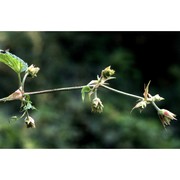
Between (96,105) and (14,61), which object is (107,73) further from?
(14,61)

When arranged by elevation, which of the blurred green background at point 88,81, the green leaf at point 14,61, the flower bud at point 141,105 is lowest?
the flower bud at point 141,105

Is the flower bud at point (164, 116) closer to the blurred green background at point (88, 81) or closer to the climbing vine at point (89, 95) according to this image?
the climbing vine at point (89, 95)

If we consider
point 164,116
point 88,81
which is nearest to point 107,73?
point 164,116

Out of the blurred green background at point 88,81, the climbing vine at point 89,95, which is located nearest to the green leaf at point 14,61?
the climbing vine at point 89,95

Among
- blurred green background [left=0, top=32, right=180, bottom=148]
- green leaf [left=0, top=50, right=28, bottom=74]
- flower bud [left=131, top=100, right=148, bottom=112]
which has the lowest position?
flower bud [left=131, top=100, right=148, bottom=112]

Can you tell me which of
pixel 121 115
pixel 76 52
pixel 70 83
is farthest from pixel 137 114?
pixel 76 52

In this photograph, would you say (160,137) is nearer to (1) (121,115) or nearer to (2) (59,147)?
(1) (121,115)

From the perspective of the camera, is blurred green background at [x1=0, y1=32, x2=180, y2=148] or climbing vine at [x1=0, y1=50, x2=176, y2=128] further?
blurred green background at [x1=0, y1=32, x2=180, y2=148]

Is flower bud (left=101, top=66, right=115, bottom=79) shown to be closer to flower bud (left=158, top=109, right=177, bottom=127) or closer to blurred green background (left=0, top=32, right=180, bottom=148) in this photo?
flower bud (left=158, top=109, right=177, bottom=127)

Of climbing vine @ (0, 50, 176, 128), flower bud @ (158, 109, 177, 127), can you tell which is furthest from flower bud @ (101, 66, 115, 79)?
flower bud @ (158, 109, 177, 127)

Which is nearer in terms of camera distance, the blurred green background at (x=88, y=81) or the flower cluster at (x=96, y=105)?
the flower cluster at (x=96, y=105)
